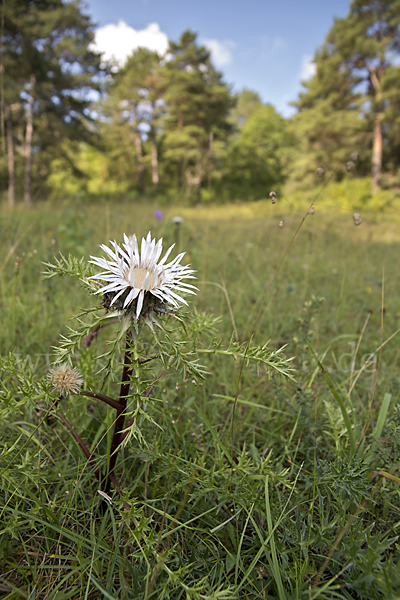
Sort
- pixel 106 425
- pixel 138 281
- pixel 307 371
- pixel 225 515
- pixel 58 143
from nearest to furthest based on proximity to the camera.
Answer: pixel 138 281 < pixel 225 515 < pixel 106 425 < pixel 307 371 < pixel 58 143

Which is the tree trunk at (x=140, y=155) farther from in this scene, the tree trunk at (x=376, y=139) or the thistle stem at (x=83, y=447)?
the thistle stem at (x=83, y=447)

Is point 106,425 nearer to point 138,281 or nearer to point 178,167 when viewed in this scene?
point 138,281

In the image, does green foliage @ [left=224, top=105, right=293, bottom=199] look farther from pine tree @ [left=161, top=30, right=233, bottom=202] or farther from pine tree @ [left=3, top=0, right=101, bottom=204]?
pine tree @ [left=3, top=0, right=101, bottom=204]

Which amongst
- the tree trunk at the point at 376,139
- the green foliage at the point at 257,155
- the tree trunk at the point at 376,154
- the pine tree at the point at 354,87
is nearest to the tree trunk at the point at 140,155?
the green foliage at the point at 257,155

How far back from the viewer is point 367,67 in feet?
58.2

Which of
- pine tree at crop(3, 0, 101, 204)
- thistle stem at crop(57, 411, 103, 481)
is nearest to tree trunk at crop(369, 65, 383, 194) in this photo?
pine tree at crop(3, 0, 101, 204)

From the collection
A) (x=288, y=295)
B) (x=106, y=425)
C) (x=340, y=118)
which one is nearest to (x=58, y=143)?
(x=340, y=118)

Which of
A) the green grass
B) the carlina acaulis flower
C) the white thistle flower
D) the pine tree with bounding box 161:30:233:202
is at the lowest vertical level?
the green grass

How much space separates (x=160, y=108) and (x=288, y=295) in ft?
86.0

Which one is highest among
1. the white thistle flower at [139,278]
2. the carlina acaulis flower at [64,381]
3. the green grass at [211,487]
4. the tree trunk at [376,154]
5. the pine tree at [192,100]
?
the pine tree at [192,100]

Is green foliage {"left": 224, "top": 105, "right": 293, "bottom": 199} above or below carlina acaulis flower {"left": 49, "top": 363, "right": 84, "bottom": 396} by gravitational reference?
above

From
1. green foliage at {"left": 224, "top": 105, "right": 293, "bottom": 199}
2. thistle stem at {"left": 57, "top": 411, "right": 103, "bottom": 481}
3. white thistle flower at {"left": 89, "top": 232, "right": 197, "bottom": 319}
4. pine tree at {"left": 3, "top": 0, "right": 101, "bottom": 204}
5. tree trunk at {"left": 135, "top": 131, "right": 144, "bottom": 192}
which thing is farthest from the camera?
green foliage at {"left": 224, "top": 105, "right": 293, "bottom": 199}

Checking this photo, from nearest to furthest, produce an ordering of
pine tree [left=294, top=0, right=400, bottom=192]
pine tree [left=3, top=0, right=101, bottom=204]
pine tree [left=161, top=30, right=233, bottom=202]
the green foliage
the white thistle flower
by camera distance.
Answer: the white thistle flower, pine tree [left=3, top=0, right=101, bottom=204], pine tree [left=294, top=0, right=400, bottom=192], pine tree [left=161, top=30, right=233, bottom=202], the green foliage

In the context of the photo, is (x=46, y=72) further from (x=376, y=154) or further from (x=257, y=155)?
(x=257, y=155)
